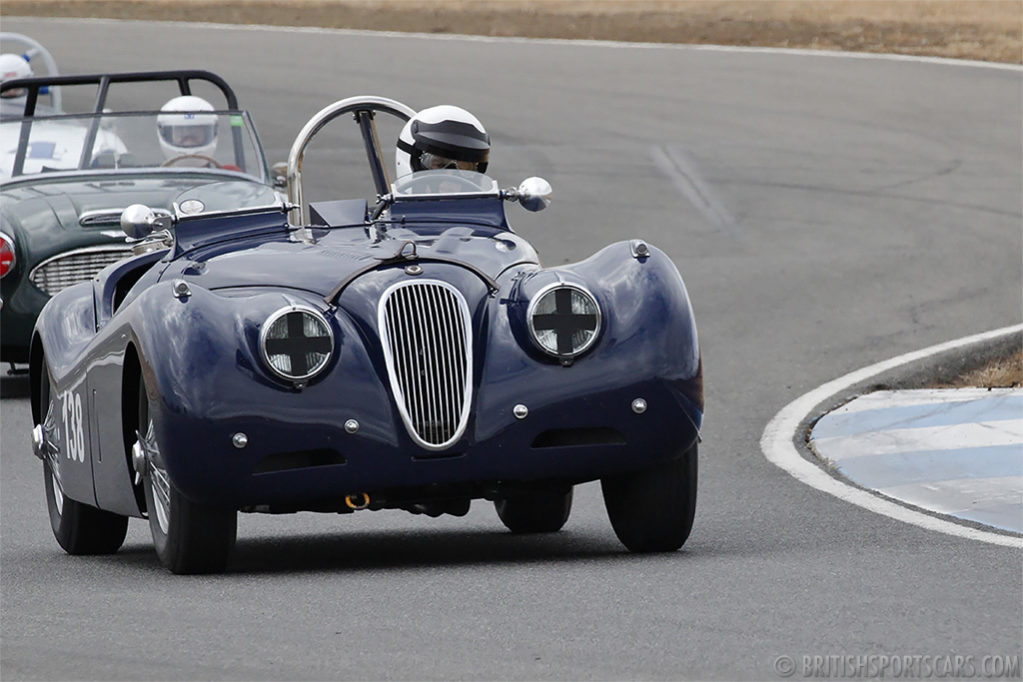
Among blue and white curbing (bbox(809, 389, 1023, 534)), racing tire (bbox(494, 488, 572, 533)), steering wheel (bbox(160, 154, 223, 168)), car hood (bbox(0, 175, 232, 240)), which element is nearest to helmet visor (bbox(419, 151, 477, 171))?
racing tire (bbox(494, 488, 572, 533))

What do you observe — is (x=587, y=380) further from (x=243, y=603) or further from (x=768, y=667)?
(x=768, y=667)

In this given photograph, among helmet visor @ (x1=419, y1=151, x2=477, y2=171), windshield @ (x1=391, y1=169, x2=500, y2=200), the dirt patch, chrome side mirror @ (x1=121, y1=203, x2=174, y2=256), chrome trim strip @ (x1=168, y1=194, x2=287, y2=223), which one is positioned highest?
windshield @ (x1=391, y1=169, x2=500, y2=200)

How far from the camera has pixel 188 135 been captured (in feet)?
41.0

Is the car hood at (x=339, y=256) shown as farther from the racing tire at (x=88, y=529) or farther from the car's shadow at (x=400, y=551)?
the racing tire at (x=88, y=529)

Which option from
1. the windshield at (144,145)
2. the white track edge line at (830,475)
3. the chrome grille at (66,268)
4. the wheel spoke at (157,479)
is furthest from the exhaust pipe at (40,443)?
the windshield at (144,145)

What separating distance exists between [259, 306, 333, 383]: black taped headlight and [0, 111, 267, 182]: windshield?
22.0 ft

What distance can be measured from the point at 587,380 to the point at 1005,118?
16.1 m

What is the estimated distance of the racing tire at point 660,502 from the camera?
19.9 feet

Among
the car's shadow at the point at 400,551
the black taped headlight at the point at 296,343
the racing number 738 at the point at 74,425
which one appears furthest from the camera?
the racing number 738 at the point at 74,425

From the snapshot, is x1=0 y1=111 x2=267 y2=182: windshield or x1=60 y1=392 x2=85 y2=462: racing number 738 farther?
x1=0 y1=111 x2=267 y2=182: windshield

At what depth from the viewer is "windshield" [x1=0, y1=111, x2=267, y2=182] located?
12.4m

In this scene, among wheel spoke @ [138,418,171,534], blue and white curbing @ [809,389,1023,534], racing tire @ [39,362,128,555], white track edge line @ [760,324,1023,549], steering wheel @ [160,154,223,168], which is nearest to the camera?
wheel spoke @ [138,418,171,534]

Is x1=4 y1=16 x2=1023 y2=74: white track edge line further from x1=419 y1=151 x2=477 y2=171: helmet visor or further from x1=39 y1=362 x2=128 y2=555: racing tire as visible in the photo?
x1=39 y1=362 x2=128 y2=555: racing tire

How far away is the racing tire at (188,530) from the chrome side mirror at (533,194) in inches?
62.0
